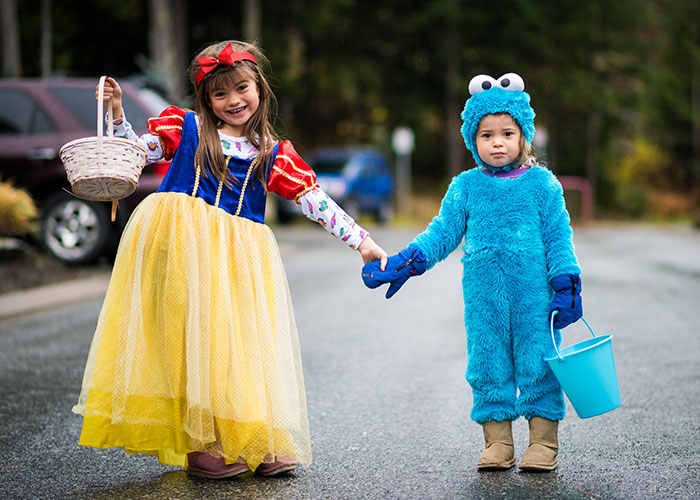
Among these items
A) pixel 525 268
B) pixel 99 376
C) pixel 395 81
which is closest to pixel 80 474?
pixel 99 376

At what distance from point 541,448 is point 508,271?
72cm

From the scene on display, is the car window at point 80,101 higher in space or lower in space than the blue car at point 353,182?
higher

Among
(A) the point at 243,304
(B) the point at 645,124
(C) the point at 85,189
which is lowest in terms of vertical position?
(A) the point at 243,304

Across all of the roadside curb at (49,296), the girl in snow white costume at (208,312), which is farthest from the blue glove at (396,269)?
the roadside curb at (49,296)

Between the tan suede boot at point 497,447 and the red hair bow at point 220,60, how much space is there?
70.6 inches

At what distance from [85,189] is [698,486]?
2.60 m

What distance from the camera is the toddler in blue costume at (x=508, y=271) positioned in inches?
137

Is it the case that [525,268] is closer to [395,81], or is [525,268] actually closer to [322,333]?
[322,333]

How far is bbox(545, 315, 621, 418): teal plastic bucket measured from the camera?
3.24 m

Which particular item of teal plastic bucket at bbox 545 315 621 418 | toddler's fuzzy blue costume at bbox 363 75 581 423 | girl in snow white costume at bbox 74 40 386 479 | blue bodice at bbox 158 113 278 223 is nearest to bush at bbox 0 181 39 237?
girl in snow white costume at bbox 74 40 386 479

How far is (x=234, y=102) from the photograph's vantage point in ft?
11.4

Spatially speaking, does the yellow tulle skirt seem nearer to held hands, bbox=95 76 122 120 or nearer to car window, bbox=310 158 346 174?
held hands, bbox=95 76 122 120

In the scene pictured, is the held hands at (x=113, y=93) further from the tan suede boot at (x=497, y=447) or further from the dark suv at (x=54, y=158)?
the dark suv at (x=54, y=158)

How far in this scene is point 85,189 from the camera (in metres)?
3.41
